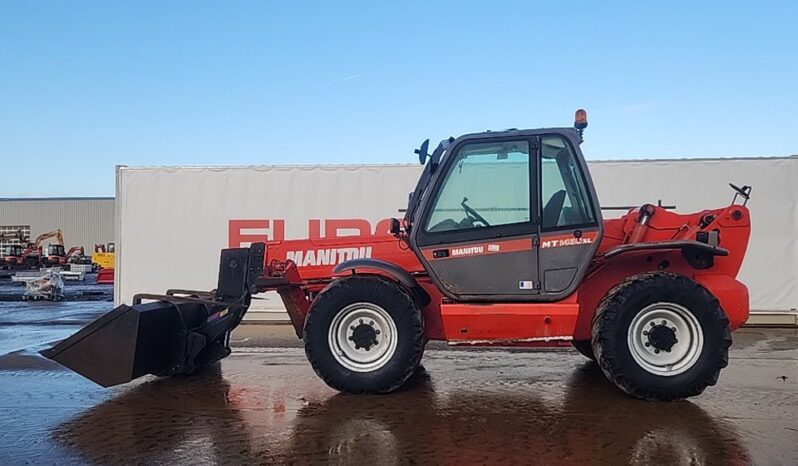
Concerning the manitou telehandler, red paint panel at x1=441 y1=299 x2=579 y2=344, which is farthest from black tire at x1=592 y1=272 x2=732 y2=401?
red paint panel at x1=441 y1=299 x2=579 y2=344

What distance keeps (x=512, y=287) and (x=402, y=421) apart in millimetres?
1548

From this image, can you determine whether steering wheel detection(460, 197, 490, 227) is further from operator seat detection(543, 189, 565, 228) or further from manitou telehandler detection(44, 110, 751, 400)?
operator seat detection(543, 189, 565, 228)

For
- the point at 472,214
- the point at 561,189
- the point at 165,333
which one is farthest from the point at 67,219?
the point at 561,189

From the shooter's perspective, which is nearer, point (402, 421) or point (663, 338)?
point (402, 421)

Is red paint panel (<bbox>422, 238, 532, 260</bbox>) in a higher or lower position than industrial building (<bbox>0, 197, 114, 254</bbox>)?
lower

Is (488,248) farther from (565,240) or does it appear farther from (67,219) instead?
(67,219)

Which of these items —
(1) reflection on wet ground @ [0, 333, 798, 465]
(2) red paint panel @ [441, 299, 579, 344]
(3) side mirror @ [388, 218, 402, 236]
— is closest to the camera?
(1) reflection on wet ground @ [0, 333, 798, 465]

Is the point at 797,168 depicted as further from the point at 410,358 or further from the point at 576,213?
the point at 410,358

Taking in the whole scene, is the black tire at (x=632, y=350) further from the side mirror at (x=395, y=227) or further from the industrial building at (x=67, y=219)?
the industrial building at (x=67, y=219)

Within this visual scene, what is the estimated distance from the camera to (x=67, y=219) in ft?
181

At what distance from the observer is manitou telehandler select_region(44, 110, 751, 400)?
5.49m

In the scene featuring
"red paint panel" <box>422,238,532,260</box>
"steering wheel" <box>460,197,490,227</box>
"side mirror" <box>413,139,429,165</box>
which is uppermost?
"side mirror" <box>413,139,429,165</box>

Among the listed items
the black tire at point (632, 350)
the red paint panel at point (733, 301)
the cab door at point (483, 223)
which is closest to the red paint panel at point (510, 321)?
the cab door at point (483, 223)

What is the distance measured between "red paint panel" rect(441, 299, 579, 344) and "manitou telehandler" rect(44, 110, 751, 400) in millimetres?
10
